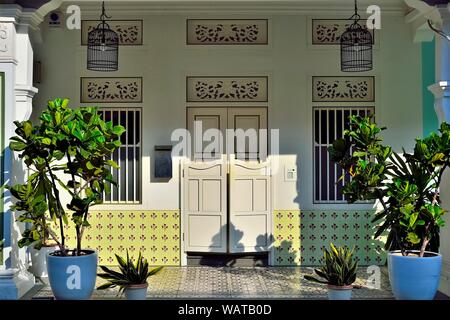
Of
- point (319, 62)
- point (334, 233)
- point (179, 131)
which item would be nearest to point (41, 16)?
point (179, 131)

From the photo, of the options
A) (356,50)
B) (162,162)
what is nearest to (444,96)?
(356,50)

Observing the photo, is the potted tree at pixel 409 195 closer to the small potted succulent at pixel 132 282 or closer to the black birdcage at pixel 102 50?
the small potted succulent at pixel 132 282

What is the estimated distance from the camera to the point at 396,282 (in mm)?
5320

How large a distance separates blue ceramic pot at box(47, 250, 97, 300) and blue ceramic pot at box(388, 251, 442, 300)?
10.0 feet

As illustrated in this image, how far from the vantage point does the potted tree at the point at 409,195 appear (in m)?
5.21

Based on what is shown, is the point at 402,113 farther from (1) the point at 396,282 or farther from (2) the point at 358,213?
(1) the point at 396,282

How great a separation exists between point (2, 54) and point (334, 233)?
4.53 meters

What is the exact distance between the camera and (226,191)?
282 inches

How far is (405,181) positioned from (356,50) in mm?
2333

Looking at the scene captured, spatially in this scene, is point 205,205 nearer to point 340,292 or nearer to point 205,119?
point 205,119

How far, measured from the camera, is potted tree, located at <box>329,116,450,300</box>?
521 cm

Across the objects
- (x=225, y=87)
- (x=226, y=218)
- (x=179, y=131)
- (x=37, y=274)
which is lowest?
(x=37, y=274)

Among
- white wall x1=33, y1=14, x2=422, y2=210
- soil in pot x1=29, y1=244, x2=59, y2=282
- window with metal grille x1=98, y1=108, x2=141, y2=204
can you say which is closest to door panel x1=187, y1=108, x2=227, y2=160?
white wall x1=33, y1=14, x2=422, y2=210

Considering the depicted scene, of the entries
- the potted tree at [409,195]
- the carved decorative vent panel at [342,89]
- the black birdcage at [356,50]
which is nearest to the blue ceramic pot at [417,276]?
the potted tree at [409,195]
